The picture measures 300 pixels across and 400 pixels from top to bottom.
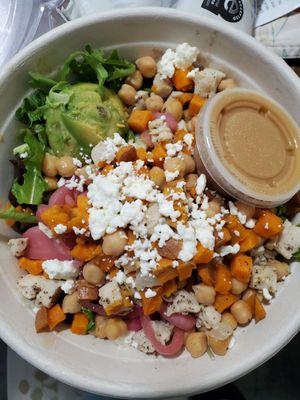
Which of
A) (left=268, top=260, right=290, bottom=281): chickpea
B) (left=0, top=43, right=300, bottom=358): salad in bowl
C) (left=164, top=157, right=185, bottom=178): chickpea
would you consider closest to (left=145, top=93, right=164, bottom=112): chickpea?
(left=0, top=43, right=300, bottom=358): salad in bowl

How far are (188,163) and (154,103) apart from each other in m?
0.25

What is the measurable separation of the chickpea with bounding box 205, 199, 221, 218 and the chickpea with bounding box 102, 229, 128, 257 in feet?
0.71

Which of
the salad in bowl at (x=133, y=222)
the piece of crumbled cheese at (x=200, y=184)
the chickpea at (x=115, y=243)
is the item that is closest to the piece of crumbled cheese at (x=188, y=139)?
the salad in bowl at (x=133, y=222)

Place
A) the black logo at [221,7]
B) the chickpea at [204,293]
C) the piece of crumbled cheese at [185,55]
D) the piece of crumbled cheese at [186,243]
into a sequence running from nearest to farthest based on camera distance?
1. the piece of crumbled cheese at [186,243]
2. the chickpea at [204,293]
3. the piece of crumbled cheese at [185,55]
4. the black logo at [221,7]

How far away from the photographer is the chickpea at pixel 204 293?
49.3 inches

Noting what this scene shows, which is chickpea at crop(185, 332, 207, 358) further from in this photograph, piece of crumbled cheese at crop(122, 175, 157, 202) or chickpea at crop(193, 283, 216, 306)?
piece of crumbled cheese at crop(122, 175, 157, 202)

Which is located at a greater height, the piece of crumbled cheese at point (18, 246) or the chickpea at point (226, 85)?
the chickpea at point (226, 85)

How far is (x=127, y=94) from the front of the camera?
1.42 m

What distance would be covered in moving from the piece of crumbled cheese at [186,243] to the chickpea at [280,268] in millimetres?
291

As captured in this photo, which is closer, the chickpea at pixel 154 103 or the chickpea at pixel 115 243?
the chickpea at pixel 115 243

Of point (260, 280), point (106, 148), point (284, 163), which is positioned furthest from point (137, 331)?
point (284, 163)

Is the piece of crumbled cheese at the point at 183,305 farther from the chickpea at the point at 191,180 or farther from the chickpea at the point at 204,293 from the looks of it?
the chickpea at the point at 191,180

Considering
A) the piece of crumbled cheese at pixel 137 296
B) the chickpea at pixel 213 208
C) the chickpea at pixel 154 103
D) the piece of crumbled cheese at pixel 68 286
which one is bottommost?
the piece of crumbled cheese at pixel 68 286

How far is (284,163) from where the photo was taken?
131cm
